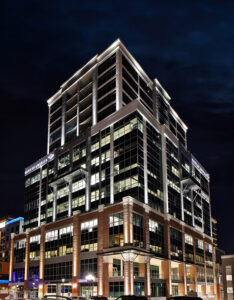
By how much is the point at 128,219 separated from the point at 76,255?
16545mm

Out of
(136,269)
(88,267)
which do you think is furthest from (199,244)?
(88,267)

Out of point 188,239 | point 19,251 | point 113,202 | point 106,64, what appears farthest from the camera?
point 19,251

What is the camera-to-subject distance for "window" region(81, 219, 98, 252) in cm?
7125

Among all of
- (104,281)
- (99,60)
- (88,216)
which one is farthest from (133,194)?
(99,60)

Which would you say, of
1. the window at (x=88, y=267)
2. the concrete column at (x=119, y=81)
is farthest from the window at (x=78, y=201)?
the concrete column at (x=119, y=81)

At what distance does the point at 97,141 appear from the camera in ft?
273

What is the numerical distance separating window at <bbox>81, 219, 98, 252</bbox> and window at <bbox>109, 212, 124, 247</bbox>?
4337 mm

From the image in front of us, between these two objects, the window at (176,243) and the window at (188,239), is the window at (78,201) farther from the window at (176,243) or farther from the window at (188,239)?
the window at (188,239)

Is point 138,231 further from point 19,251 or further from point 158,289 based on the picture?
point 19,251

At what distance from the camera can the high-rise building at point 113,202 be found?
2692 inches

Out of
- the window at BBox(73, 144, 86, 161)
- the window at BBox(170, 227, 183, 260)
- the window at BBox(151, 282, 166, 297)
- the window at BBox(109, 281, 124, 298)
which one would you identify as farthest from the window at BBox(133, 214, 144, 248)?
the window at BBox(73, 144, 86, 161)

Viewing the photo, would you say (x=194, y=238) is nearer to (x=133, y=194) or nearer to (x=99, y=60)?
(x=133, y=194)

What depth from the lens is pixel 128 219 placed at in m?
65.4

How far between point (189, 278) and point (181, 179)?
24.5 m
